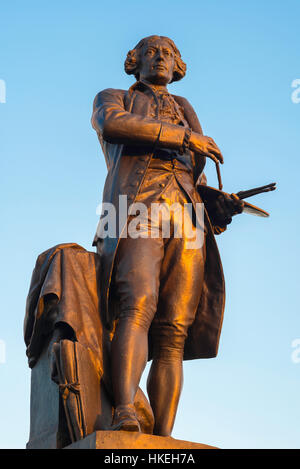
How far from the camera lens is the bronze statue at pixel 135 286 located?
6543 mm

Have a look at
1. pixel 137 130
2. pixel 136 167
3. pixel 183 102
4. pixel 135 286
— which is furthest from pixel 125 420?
pixel 183 102

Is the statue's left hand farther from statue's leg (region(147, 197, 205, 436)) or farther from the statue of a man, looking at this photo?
statue's leg (region(147, 197, 205, 436))

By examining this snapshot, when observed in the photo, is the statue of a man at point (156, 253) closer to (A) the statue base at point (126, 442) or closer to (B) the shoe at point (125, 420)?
(B) the shoe at point (125, 420)

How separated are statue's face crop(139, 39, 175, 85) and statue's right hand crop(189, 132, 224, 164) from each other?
0.84 m

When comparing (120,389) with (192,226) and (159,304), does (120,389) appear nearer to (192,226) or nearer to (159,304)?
(159,304)

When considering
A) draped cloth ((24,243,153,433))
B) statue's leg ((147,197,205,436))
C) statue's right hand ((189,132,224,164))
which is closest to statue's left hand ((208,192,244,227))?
statue's right hand ((189,132,224,164))

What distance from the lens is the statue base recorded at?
587cm

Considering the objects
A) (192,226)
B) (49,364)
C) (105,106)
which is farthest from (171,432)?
(105,106)

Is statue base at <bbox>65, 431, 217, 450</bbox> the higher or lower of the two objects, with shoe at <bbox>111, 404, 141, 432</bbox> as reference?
lower

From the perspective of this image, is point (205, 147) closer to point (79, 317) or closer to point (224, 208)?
point (224, 208)

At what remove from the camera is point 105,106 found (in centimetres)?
747

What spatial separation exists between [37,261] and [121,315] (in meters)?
0.90

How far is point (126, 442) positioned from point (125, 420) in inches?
→ 8.5
